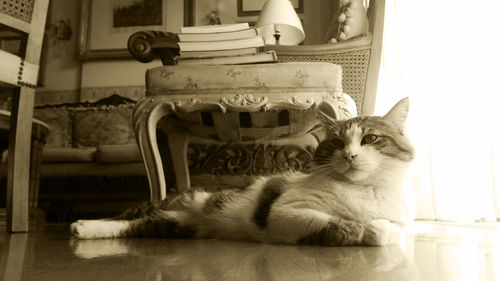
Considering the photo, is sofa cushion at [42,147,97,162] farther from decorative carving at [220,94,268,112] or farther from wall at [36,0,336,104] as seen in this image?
decorative carving at [220,94,268,112]

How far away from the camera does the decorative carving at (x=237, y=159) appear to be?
202 centimetres

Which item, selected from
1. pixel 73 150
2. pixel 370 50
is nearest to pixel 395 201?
pixel 370 50

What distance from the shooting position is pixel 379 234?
34.7 inches

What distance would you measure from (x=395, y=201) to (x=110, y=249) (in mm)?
639

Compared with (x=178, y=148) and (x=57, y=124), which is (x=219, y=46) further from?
(x=57, y=124)

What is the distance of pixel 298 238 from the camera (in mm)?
934

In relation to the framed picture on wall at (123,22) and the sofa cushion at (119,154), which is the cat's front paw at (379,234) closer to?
the sofa cushion at (119,154)

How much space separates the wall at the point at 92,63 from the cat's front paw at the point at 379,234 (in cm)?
325

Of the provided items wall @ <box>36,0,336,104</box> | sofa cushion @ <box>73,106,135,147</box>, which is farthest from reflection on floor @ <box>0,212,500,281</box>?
wall @ <box>36,0,336,104</box>

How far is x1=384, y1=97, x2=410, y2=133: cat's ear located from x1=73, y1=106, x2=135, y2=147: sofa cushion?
2.51 meters

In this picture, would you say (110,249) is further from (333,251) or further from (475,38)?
(475,38)

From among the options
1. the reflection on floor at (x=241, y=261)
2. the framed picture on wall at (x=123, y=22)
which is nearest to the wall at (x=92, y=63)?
the framed picture on wall at (x=123, y=22)

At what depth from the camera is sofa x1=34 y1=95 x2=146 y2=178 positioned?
277 cm

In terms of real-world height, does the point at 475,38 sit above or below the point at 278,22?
below
